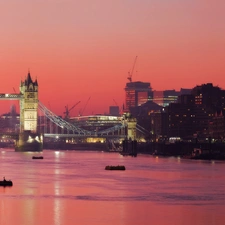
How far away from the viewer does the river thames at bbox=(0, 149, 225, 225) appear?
61.0 m

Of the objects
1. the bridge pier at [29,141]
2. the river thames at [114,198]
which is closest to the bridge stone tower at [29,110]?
the bridge pier at [29,141]

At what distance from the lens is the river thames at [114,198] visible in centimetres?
6100

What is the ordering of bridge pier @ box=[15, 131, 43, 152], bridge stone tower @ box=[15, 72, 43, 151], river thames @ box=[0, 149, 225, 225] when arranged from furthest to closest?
bridge stone tower @ box=[15, 72, 43, 151] → bridge pier @ box=[15, 131, 43, 152] → river thames @ box=[0, 149, 225, 225]

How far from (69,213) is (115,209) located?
3.51 m

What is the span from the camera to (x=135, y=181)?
91.3 m

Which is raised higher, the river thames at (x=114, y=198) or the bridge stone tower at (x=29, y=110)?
the bridge stone tower at (x=29, y=110)

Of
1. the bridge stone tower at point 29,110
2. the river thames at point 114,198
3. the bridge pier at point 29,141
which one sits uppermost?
the bridge stone tower at point 29,110

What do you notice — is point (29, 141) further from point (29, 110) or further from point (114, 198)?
point (114, 198)

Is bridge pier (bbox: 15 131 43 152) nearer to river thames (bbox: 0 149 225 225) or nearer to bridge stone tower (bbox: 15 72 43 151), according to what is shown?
bridge stone tower (bbox: 15 72 43 151)

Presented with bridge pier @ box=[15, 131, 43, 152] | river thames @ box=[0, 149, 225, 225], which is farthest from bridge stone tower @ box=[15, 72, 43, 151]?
river thames @ box=[0, 149, 225, 225]

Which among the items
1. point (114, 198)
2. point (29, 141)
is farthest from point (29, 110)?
point (114, 198)

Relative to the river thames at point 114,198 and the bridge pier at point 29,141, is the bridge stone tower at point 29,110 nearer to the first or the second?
the bridge pier at point 29,141

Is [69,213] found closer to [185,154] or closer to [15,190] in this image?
[15,190]

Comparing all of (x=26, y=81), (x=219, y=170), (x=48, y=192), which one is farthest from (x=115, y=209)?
(x=26, y=81)
